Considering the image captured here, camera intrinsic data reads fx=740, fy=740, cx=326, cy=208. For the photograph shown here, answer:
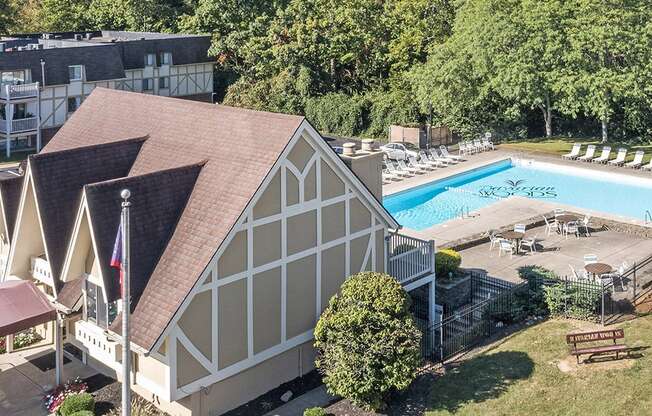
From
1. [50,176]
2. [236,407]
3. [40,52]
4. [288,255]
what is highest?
[40,52]

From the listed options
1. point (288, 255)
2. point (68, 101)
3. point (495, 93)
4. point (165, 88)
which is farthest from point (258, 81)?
point (288, 255)

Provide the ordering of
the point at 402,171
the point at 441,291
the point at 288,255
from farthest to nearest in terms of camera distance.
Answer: the point at 402,171 < the point at 441,291 < the point at 288,255

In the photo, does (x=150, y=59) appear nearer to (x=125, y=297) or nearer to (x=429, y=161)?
(x=429, y=161)

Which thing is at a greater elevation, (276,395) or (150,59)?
(150,59)

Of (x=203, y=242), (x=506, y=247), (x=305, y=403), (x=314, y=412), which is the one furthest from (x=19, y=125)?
(x=314, y=412)

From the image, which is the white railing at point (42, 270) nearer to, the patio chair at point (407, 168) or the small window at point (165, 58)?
the patio chair at point (407, 168)

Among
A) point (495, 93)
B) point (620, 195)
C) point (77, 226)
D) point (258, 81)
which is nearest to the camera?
point (77, 226)

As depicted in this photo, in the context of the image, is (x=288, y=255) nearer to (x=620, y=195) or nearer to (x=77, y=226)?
(x=77, y=226)
